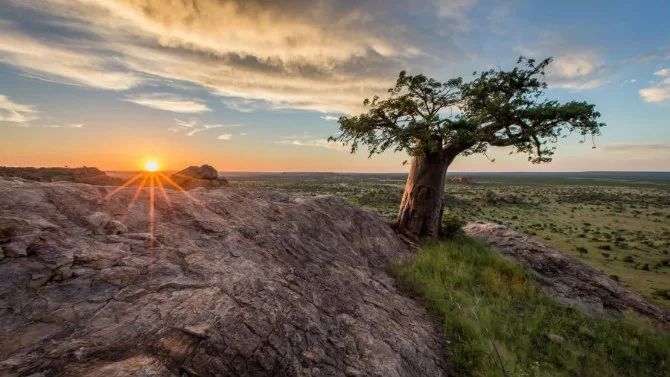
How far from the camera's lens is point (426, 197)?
40.9 ft

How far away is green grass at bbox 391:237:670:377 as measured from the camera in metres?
6.09

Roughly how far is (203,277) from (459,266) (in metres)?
7.24

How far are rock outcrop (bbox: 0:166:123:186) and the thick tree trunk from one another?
408 inches

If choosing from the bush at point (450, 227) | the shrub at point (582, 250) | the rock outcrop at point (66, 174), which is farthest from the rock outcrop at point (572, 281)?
the rock outcrop at point (66, 174)

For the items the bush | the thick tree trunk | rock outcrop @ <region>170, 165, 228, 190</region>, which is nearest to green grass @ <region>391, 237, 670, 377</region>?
the thick tree trunk

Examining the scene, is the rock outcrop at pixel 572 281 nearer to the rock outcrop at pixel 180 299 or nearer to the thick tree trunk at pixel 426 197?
the thick tree trunk at pixel 426 197

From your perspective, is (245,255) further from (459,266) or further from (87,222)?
(459,266)

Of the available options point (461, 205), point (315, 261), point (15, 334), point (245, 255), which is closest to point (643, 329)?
point (315, 261)

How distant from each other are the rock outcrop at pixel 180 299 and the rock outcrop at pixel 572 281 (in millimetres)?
5904

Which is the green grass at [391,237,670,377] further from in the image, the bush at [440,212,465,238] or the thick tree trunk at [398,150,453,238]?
the bush at [440,212,465,238]

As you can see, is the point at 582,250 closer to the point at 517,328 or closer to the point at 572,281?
the point at 572,281

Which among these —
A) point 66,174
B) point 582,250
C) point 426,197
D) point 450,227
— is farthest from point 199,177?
point 582,250

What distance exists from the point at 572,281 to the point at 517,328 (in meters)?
5.34

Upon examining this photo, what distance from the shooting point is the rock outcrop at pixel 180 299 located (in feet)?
11.1
